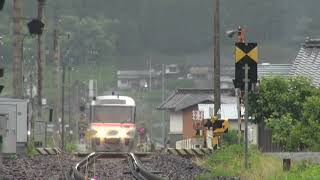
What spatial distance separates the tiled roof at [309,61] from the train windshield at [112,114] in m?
12.5

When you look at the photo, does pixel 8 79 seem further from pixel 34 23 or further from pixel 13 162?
pixel 13 162

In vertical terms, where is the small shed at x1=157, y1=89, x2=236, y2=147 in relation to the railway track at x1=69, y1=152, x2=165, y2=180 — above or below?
above

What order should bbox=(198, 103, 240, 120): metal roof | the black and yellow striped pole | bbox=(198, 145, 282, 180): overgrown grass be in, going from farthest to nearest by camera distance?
bbox=(198, 103, 240, 120): metal roof
the black and yellow striped pole
bbox=(198, 145, 282, 180): overgrown grass

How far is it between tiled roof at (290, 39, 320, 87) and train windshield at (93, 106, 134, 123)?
12.5 meters

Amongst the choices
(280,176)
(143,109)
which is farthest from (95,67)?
(280,176)

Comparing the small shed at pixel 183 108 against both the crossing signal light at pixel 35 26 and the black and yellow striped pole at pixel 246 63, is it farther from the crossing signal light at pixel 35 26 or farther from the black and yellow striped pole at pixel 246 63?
the black and yellow striped pole at pixel 246 63

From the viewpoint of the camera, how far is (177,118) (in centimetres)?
8519

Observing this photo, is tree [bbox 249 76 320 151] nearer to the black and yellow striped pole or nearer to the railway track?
the railway track

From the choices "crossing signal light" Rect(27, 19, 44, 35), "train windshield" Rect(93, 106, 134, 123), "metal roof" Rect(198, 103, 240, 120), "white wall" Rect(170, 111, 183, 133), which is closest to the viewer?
"crossing signal light" Rect(27, 19, 44, 35)

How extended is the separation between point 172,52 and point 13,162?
16039 cm

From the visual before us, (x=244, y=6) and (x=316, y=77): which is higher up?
(x=244, y=6)

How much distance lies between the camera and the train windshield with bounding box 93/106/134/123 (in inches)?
1563

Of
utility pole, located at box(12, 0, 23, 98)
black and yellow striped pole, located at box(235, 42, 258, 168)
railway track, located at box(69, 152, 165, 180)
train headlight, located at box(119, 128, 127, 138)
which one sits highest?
utility pole, located at box(12, 0, 23, 98)

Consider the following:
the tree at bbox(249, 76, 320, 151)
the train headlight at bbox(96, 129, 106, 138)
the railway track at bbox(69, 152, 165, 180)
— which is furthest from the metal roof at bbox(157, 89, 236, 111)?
the railway track at bbox(69, 152, 165, 180)
